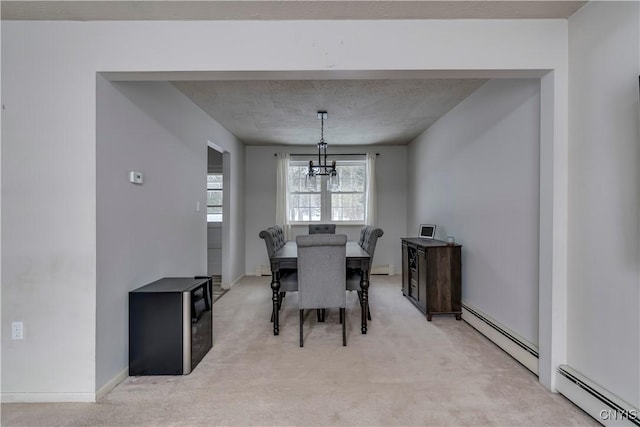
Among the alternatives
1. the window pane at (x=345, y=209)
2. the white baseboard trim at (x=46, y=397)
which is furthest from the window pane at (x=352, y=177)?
the white baseboard trim at (x=46, y=397)

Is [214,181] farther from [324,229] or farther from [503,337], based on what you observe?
[503,337]

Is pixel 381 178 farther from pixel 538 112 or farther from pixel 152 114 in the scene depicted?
pixel 152 114

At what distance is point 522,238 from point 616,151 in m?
1.01

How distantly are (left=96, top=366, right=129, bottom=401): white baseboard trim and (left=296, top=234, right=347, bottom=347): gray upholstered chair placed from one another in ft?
4.39

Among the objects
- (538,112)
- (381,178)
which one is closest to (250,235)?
(381,178)

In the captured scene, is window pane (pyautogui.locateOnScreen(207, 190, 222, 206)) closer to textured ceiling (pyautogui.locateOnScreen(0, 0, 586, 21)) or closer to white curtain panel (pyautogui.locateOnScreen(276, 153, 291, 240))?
white curtain panel (pyautogui.locateOnScreen(276, 153, 291, 240))

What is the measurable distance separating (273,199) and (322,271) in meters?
3.41

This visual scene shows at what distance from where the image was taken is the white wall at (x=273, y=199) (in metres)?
6.04

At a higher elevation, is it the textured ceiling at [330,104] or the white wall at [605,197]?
the textured ceiling at [330,104]

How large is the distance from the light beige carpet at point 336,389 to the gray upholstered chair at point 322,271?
373 mm

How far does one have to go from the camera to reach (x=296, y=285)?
324cm

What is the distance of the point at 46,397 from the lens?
201 cm

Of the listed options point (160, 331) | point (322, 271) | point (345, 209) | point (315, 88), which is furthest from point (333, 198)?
point (160, 331)

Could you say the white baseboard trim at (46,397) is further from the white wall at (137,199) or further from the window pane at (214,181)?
the window pane at (214,181)
